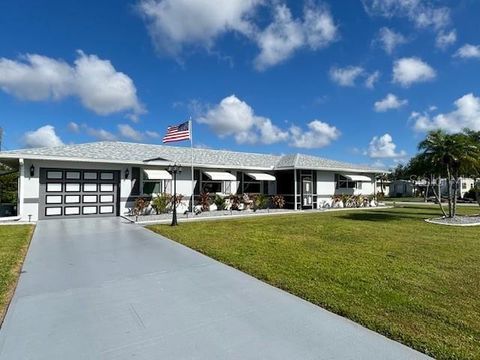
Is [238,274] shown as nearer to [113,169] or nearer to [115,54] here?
[113,169]

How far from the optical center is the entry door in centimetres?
2532

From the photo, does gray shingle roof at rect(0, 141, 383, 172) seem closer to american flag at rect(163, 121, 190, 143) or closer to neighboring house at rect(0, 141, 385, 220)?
neighboring house at rect(0, 141, 385, 220)

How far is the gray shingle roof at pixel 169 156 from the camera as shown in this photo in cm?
1726

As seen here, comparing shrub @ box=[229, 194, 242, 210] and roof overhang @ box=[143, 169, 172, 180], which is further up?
roof overhang @ box=[143, 169, 172, 180]

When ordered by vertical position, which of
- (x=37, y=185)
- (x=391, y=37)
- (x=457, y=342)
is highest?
(x=391, y=37)

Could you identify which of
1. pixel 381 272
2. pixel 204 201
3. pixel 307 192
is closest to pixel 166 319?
pixel 381 272

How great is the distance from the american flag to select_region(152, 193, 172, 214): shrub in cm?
351

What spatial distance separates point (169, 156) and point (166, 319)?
18527 mm

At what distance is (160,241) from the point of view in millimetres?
10891

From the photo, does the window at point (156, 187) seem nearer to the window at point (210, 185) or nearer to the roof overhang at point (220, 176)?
the window at point (210, 185)

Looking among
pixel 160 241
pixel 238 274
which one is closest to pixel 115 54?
pixel 160 241

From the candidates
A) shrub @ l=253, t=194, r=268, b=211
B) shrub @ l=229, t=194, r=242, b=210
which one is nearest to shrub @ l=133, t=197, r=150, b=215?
shrub @ l=229, t=194, r=242, b=210

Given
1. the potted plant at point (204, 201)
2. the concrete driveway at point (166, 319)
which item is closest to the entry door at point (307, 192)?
the potted plant at point (204, 201)

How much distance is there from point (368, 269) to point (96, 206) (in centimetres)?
1607
